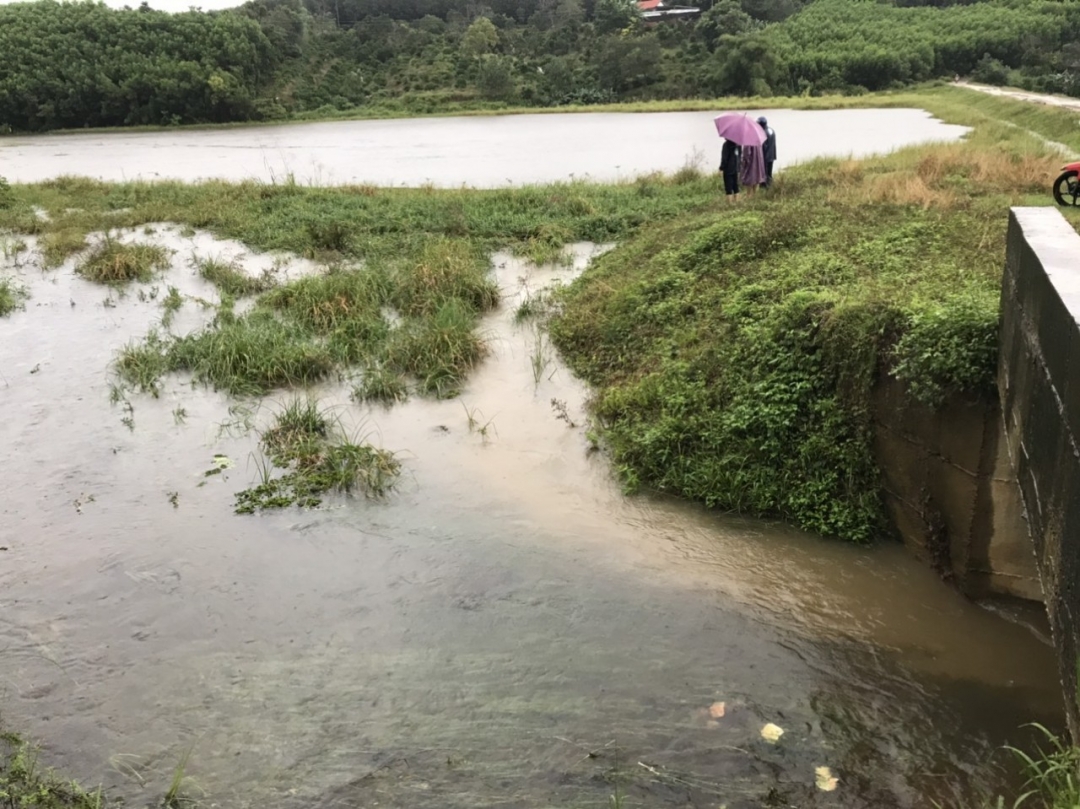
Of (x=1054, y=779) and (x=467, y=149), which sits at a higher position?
(x=467, y=149)

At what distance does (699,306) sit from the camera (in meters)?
8.54

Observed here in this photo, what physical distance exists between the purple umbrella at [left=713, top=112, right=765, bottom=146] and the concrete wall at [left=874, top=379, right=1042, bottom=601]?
7937 millimetres

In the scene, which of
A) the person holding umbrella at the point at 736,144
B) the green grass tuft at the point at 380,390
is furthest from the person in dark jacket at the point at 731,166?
the green grass tuft at the point at 380,390

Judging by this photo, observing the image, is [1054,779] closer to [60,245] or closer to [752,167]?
[752,167]

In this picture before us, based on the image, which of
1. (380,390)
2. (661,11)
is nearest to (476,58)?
(661,11)

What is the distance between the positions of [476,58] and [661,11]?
19.6 m

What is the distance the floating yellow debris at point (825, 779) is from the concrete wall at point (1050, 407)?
107 centimetres

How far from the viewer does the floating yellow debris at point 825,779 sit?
150 inches

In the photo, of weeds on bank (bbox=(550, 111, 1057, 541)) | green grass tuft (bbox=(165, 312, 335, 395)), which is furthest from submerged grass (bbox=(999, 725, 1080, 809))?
green grass tuft (bbox=(165, 312, 335, 395))

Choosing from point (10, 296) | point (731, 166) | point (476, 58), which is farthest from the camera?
point (476, 58)

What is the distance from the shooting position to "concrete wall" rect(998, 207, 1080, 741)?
314 centimetres

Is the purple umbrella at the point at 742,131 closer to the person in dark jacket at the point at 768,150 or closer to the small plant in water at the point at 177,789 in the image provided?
the person in dark jacket at the point at 768,150

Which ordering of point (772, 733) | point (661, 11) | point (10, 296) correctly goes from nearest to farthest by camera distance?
point (772, 733) → point (10, 296) → point (661, 11)

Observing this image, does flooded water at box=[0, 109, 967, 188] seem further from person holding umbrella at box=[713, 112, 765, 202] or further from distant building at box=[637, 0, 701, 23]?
distant building at box=[637, 0, 701, 23]
